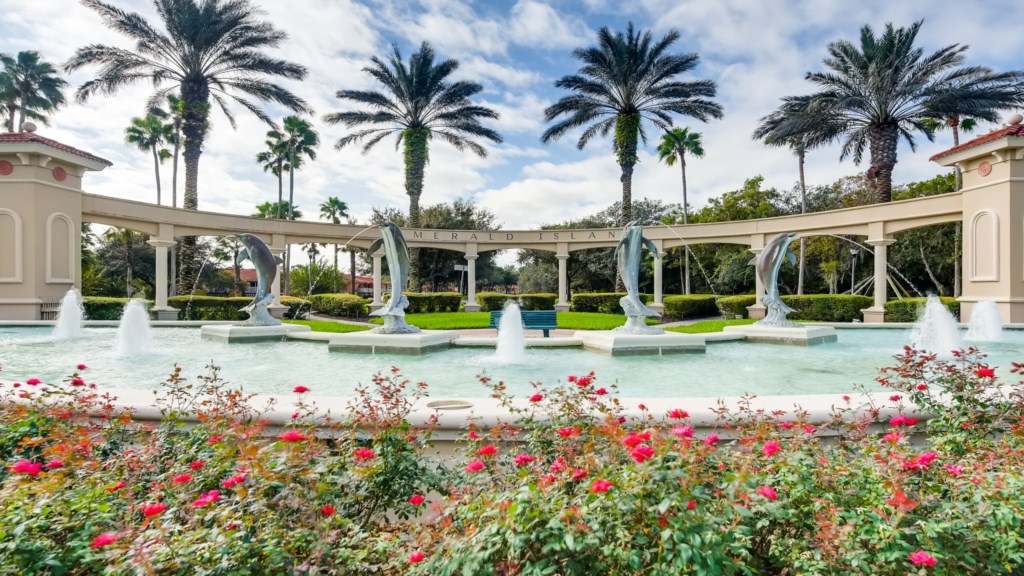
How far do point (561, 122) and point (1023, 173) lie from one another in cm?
1810

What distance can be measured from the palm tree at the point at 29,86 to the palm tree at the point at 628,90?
30.2m

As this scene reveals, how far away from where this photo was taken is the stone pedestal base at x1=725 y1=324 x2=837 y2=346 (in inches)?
422

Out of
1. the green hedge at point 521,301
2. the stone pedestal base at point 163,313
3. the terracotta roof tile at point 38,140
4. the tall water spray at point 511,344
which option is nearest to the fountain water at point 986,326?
the tall water spray at point 511,344

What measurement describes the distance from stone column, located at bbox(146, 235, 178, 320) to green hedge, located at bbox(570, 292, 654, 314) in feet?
59.3

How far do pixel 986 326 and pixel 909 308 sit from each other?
17.1 feet

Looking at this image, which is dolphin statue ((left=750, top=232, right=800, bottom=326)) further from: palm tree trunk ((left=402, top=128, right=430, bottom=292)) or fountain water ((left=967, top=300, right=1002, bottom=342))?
palm tree trunk ((left=402, top=128, right=430, bottom=292))

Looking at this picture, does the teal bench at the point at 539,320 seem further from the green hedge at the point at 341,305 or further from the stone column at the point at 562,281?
the stone column at the point at 562,281

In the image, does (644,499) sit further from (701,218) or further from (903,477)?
(701,218)

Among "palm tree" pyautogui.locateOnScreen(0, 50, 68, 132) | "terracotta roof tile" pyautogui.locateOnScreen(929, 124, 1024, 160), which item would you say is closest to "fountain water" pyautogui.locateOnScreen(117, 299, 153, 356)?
"terracotta roof tile" pyautogui.locateOnScreen(929, 124, 1024, 160)

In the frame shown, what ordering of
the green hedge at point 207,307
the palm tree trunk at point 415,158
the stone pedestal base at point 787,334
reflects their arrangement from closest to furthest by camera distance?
1. the stone pedestal base at point 787,334
2. the green hedge at point 207,307
3. the palm tree trunk at point 415,158

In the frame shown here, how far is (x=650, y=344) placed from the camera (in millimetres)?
9164

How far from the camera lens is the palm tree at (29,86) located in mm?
28531

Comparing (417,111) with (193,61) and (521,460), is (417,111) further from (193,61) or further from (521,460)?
(521,460)

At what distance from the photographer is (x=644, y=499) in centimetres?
188
